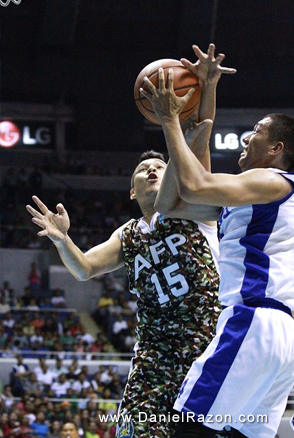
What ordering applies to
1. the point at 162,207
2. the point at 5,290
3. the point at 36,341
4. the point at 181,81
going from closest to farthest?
the point at 181,81
the point at 162,207
the point at 36,341
the point at 5,290

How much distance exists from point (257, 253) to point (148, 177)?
4.75ft

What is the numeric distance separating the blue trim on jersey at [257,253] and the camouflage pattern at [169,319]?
932 mm

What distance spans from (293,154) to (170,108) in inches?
24.3

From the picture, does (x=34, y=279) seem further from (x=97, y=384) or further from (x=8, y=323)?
(x=97, y=384)

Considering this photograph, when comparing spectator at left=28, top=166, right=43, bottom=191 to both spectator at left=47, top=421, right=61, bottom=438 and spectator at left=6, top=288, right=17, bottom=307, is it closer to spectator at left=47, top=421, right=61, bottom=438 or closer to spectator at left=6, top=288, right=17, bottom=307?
spectator at left=6, top=288, right=17, bottom=307

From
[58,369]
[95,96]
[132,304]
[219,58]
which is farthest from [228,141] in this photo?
[219,58]

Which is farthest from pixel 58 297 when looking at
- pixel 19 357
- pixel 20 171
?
pixel 20 171

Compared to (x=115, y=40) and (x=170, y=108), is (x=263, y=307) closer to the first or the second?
(x=170, y=108)

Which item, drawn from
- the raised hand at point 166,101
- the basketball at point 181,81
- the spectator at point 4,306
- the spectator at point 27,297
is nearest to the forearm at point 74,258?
the basketball at point 181,81

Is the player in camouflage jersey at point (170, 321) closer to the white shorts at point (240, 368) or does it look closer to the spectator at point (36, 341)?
the white shorts at point (240, 368)

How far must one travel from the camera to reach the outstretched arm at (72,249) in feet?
14.3

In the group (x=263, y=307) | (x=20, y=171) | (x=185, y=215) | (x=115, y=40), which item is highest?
(x=115, y=40)

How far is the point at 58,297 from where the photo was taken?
56.1 feet

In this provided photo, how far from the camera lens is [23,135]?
65.3ft
